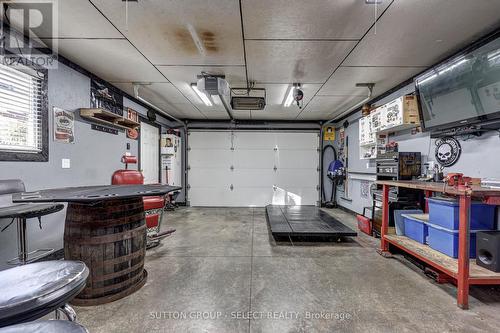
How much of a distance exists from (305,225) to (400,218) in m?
1.43

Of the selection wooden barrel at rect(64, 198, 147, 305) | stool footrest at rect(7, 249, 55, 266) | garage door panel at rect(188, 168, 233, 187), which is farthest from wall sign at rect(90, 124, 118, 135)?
garage door panel at rect(188, 168, 233, 187)

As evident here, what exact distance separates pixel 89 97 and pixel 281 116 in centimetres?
451

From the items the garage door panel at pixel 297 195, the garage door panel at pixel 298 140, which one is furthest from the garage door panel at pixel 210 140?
A: the garage door panel at pixel 297 195

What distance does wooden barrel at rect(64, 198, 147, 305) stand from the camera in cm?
191

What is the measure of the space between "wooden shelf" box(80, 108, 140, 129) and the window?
547mm

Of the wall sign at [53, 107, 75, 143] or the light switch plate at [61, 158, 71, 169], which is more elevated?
the wall sign at [53, 107, 75, 143]

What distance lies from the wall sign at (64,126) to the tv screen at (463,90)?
5002 millimetres

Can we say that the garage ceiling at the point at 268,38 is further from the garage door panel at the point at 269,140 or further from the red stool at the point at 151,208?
the garage door panel at the point at 269,140

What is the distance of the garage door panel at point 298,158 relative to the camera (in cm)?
691

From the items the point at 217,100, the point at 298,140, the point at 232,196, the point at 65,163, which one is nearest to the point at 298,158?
the point at 298,140

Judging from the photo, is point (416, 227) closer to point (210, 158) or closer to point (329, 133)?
point (329, 133)

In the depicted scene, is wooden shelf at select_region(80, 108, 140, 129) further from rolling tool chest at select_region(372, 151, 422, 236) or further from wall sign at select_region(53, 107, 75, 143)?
rolling tool chest at select_region(372, 151, 422, 236)

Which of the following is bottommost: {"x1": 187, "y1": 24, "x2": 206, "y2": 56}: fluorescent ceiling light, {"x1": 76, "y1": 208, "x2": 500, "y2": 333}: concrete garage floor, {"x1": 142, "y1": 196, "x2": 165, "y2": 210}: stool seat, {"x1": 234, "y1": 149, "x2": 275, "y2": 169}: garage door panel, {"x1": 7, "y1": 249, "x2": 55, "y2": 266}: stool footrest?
{"x1": 76, "y1": 208, "x2": 500, "y2": 333}: concrete garage floor

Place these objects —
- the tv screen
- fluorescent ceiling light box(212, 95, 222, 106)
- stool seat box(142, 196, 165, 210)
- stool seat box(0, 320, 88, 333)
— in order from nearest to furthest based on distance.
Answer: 1. stool seat box(0, 320, 88, 333)
2. the tv screen
3. stool seat box(142, 196, 165, 210)
4. fluorescent ceiling light box(212, 95, 222, 106)
